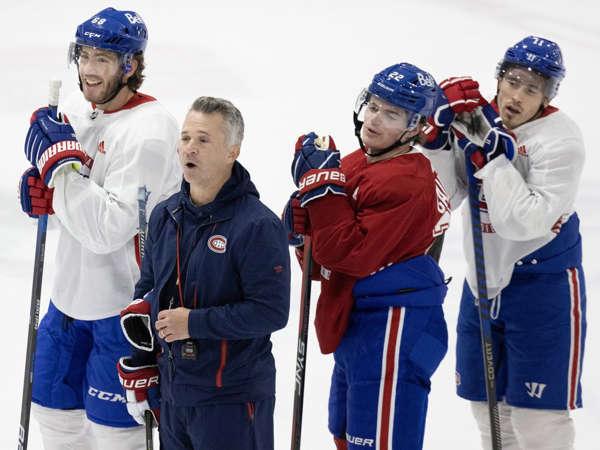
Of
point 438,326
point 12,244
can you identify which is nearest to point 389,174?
point 438,326

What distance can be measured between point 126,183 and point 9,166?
3041mm

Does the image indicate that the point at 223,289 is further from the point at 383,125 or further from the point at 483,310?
the point at 483,310

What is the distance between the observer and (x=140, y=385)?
288 cm

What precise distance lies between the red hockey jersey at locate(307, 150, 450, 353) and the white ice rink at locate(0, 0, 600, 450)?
4.46 ft

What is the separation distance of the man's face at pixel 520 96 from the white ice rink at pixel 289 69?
4.13ft

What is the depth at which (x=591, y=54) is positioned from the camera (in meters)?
7.23

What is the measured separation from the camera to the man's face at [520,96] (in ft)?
11.0

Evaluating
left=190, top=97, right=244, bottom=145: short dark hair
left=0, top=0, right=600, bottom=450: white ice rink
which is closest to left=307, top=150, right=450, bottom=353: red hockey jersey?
left=190, top=97, right=244, bottom=145: short dark hair

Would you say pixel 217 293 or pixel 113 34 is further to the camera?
pixel 113 34

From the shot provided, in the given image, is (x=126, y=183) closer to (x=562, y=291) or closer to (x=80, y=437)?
(x=80, y=437)

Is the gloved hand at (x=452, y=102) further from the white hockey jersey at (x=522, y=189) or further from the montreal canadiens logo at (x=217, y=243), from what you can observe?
the montreal canadiens logo at (x=217, y=243)

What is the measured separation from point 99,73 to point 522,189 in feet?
4.22

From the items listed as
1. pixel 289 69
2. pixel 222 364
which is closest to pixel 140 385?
pixel 222 364

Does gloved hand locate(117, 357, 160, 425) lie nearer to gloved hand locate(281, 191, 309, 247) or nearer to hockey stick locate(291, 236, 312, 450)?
hockey stick locate(291, 236, 312, 450)
